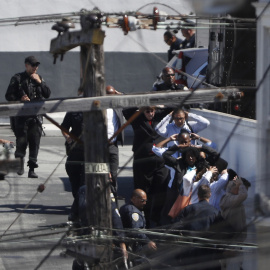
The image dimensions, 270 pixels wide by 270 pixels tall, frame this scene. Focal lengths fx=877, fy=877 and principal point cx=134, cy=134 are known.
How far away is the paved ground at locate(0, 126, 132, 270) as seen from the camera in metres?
9.66

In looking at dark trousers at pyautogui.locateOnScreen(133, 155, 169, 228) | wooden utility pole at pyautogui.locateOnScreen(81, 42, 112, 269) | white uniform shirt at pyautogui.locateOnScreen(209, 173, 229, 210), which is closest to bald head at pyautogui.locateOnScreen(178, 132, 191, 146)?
white uniform shirt at pyautogui.locateOnScreen(209, 173, 229, 210)

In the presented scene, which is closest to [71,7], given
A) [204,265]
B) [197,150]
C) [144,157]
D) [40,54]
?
[40,54]

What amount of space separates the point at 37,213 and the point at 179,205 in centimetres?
270

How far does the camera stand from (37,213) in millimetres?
12562

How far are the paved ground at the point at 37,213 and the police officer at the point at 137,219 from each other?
2.50ft

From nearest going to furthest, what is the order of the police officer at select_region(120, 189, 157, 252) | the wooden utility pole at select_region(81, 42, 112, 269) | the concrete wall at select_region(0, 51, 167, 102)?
the wooden utility pole at select_region(81, 42, 112, 269), the police officer at select_region(120, 189, 157, 252), the concrete wall at select_region(0, 51, 167, 102)

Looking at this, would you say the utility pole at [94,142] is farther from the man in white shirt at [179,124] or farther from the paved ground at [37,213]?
the man in white shirt at [179,124]

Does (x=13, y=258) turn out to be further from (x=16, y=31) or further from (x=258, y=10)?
(x=16, y=31)

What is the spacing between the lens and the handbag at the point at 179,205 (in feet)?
34.8

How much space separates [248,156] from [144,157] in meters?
2.01

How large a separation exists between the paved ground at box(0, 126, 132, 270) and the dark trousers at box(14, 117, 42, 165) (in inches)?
15.7

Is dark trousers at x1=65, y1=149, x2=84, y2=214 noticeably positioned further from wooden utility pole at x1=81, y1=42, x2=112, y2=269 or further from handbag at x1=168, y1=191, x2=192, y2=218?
wooden utility pole at x1=81, y1=42, x2=112, y2=269

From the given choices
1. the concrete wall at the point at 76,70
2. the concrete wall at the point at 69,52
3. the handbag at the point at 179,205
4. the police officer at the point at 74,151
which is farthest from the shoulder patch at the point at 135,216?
the concrete wall at the point at 76,70

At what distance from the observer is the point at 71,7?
20.3 m
